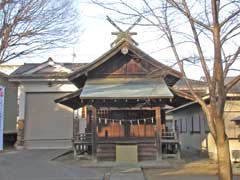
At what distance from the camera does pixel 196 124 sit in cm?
2572

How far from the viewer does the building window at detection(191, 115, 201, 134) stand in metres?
24.7

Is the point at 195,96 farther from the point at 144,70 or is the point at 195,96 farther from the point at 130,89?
the point at 144,70

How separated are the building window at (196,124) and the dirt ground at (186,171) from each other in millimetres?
6244

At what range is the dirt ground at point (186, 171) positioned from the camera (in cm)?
1471

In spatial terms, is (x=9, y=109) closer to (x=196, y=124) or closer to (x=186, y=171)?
(x=196, y=124)

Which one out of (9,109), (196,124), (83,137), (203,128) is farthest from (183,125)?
(9,109)

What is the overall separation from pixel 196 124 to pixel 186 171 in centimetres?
1013

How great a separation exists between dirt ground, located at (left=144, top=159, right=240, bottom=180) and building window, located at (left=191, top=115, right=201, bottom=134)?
6244 mm

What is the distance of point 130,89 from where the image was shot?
1992 cm

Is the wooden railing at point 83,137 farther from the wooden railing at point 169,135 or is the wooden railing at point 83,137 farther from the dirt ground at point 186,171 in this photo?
the dirt ground at point 186,171

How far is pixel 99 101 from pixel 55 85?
754cm

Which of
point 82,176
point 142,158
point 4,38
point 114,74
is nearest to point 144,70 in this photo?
point 114,74

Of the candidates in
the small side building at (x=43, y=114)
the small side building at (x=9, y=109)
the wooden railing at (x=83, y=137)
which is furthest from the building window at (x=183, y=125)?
the small side building at (x=9, y=109)

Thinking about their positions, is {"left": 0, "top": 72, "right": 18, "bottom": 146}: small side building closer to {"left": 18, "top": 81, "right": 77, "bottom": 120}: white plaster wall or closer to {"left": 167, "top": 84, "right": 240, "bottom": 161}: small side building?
{"left": 18, "top": 81, "right": 77, "bottom": 120}: white plaster wall
